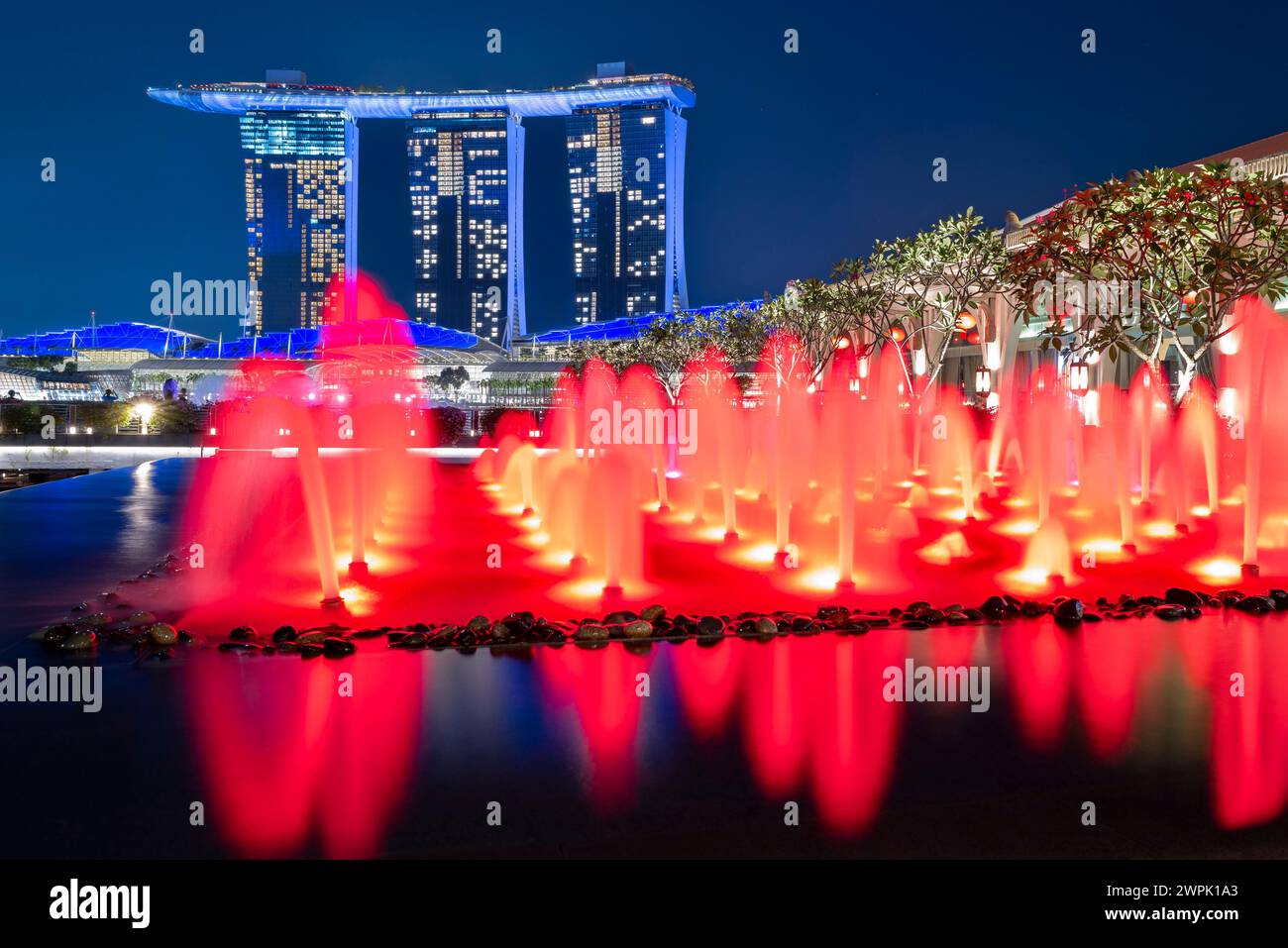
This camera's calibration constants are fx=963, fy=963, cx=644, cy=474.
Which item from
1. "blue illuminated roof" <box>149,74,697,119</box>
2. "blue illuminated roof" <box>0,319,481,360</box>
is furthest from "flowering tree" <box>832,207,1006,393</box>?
"blue illuminated roof" <box>149,74,697,119</box>

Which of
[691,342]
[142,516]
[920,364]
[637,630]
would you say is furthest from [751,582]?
[691,342]

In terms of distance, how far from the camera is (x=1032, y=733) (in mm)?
4035

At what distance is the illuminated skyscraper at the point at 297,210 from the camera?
114 meters

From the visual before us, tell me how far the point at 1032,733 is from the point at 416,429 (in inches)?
1053

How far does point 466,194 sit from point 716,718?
12737cm

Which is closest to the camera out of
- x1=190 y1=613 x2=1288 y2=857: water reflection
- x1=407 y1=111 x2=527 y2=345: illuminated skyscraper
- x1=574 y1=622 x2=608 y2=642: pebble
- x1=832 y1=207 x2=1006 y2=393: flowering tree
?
x1=190 y1=613 x2=1288 y2=857: water reflection

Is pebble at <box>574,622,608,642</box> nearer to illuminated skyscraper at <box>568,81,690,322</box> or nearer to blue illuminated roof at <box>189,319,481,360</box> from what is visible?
blue illuminated roof at <box>189,319,481,360</box>

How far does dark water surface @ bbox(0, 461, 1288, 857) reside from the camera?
122 inches

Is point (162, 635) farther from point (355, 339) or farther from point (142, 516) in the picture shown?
point (355, 339)

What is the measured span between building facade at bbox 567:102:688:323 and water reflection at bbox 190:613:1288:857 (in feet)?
353

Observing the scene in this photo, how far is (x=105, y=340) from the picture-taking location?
94.8m

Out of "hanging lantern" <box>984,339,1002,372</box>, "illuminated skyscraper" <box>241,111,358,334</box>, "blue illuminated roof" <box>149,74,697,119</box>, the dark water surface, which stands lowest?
the dark water surface

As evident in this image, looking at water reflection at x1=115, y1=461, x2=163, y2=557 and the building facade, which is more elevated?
the building facade
